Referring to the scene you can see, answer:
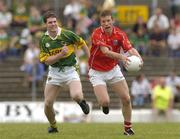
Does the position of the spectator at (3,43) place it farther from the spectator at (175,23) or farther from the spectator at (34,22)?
the spectator at (175,23)

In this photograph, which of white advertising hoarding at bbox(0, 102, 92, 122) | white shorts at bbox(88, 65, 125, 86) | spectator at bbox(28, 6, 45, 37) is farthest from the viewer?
spectator at bbox(28, 6, 45, 37)

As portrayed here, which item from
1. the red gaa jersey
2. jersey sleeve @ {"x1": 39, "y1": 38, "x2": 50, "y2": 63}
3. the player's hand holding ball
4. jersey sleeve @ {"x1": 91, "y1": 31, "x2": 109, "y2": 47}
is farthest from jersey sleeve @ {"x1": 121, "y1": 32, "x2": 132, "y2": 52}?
jersey sleeve @ {"x1": 39, "y1": 38, "x2": 50, "y2": 63}

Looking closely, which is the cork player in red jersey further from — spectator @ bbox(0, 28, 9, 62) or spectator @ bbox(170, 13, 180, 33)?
spectator @ bbox(170, 13, 180, 33)

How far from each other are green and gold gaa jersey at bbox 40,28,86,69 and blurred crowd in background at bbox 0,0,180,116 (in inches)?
509

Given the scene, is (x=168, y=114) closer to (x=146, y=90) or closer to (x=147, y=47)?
(x=146, y=90)

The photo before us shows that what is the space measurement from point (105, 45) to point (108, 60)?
50 cm

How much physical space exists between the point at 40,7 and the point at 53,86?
16586 mm

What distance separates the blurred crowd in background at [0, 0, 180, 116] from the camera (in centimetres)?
2944

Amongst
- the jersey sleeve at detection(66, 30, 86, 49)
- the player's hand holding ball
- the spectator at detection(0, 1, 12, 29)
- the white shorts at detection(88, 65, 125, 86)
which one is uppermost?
the spectator at detection(0, 1, 12, 29)

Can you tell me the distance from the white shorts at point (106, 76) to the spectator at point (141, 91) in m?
12.5

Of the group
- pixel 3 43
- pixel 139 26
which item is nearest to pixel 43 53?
pixel 3 43

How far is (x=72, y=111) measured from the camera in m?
26.5

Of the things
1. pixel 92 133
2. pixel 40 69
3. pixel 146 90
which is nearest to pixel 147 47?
pixel 146 90

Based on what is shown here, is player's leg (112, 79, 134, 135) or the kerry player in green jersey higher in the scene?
the kerry player in green jersey
